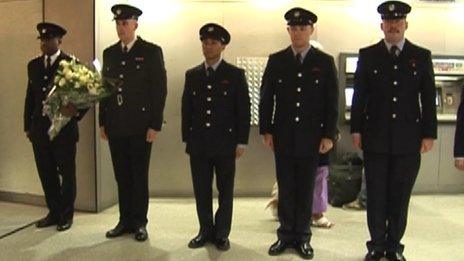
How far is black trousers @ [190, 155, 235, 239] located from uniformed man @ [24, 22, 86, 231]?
3.91 ft

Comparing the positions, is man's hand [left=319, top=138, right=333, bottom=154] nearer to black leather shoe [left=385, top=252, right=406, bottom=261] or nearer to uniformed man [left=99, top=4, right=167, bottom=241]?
black leather shoe [left=385, top=252, right=406, bottom=261]

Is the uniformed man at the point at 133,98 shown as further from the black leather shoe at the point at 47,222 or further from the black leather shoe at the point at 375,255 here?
the black leather shoe at the point at 375,255

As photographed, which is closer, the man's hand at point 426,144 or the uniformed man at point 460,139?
the uniformed man at point 460,139

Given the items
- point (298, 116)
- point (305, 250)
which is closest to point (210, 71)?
point (298, 116)

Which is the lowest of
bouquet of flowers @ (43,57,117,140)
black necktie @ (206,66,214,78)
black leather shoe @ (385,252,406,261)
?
black leather shoe @ (385,252,406,261)

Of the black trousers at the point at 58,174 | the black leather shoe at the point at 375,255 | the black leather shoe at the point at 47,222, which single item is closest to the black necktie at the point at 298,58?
the black leather shoe at the point at 375,255

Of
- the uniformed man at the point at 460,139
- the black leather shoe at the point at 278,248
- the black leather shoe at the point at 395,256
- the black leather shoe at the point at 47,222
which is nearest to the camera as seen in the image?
the uniformed man at the point at 460,139

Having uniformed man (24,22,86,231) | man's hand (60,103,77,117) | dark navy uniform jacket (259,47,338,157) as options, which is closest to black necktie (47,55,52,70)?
uniformed man (24,22,86,231)

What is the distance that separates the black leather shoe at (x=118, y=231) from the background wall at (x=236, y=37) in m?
1.48

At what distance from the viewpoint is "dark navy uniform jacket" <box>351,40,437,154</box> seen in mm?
3221

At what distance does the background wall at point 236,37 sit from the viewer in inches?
212

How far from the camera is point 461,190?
5820mm

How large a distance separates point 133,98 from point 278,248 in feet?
5.20

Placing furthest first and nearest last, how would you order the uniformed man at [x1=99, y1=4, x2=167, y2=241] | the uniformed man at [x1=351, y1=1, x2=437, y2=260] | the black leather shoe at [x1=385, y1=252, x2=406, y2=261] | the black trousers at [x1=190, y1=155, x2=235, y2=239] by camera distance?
the uniformed man at [x1=99, y1=4, x2=167, y2=241]
the black trousers at [x1=190, y1=155, x2=235, y2=239]
the black leather shoe at [x1=385, y1=252, x2=406, y2=261]
the uniformed man at [x1=351, y1=1, x2=437, y2=260]
